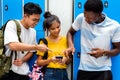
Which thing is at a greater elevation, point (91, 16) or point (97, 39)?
point (91, 16)

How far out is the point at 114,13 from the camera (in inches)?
116

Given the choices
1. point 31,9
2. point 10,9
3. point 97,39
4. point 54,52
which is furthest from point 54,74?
point 10,9

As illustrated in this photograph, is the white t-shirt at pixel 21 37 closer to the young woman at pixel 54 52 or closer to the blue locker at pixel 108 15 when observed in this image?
the young woman at pixel 54 52

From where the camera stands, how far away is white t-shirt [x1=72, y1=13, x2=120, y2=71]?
9.07ft

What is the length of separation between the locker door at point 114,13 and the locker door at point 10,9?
1.06 meters

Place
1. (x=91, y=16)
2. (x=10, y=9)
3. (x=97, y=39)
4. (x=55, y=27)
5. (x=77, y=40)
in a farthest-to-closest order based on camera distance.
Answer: (x=10, y=9) < (x=77, y=40) < (x=55, y=27) < (x=97, y=39) < (x=91, y=16)

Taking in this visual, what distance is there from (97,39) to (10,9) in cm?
123

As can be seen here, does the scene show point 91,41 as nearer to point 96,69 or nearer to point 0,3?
point 96,69

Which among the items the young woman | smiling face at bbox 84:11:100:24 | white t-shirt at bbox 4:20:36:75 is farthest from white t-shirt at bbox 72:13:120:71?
white t-shirt at bbox 4:20:36:75

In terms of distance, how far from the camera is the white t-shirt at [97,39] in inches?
109

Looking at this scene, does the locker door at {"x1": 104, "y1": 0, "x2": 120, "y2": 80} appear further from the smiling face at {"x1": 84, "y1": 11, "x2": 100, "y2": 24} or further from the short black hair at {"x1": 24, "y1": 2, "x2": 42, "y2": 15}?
the short black hair at {"x1": 24, "y1": 2, "x2": 42, "y2": 15}

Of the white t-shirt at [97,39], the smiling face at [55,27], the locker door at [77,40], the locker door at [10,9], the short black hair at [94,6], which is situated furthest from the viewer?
the locker door at [10,9]

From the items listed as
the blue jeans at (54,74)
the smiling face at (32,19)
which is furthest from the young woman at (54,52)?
the smiling face at (32,19)

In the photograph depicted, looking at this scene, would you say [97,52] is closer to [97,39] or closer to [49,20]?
[97,39]
